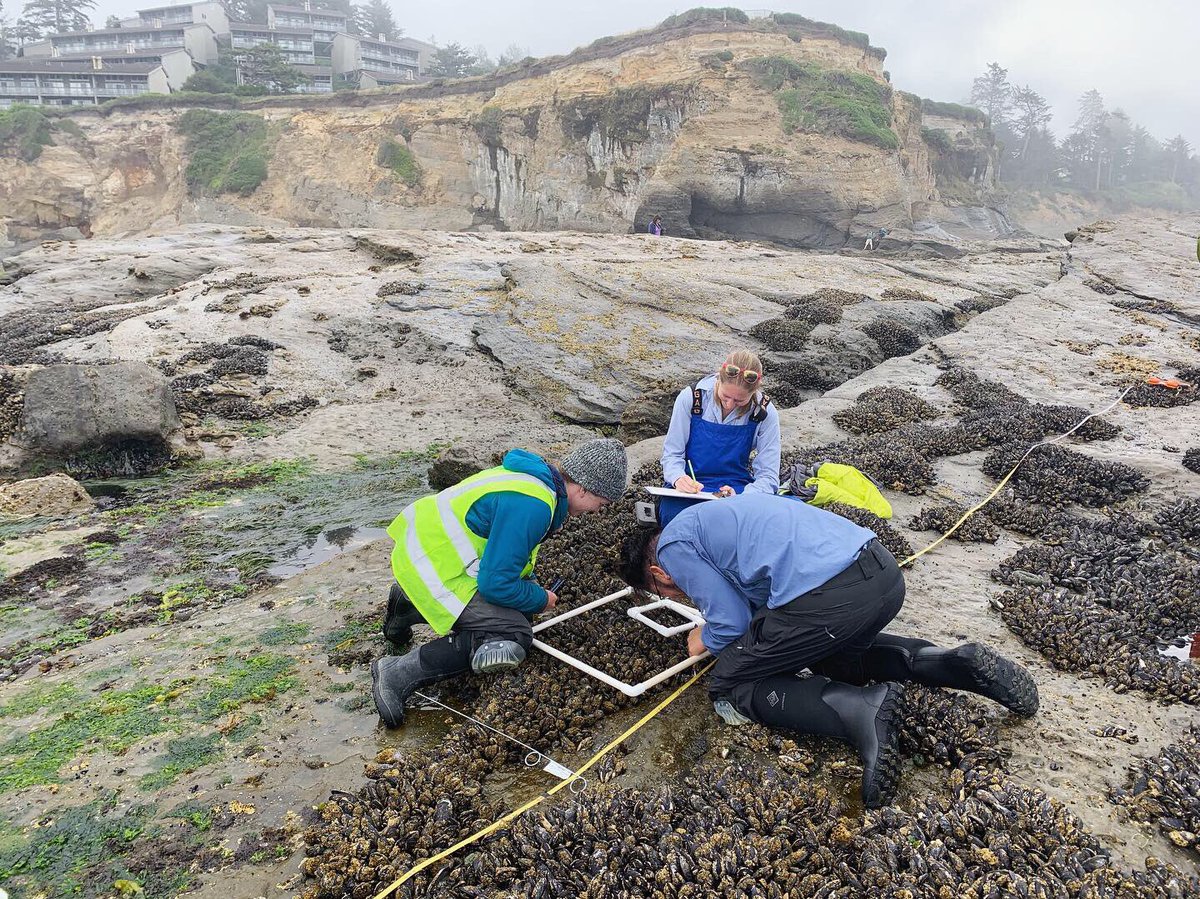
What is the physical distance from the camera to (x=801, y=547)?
3727 millimetres

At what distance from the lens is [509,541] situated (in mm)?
4395

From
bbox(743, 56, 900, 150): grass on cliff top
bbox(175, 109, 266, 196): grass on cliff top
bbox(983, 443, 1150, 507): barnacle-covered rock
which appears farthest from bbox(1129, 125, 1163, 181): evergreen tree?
bbox(983, 443, 1150, 507): barnacle-covered rock

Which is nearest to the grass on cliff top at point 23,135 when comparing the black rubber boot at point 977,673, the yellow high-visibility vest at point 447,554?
the yellow high-visibility vest at point 447,554

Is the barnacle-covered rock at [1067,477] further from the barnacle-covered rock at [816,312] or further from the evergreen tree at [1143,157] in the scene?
the evergreen tree at [1143,157]

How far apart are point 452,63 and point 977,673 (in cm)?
10153

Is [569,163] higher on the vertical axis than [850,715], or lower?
higher

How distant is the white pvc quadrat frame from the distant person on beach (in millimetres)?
44071

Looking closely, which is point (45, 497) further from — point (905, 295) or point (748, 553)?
point (905, 295)

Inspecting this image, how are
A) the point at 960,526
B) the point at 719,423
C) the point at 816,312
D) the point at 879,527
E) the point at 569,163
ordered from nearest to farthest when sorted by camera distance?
the point at 719,423
the point at 879,527
the point at 960,526
the point at 816,312
the point at 569,163

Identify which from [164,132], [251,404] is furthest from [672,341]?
[164,132]

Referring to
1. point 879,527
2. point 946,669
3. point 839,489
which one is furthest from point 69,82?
point 946,669

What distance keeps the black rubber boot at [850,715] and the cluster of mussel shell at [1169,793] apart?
3.64 ft

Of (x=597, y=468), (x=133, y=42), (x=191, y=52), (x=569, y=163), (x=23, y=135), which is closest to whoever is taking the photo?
(x=597, y=468)

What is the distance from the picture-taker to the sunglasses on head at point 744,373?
18.9 ft
